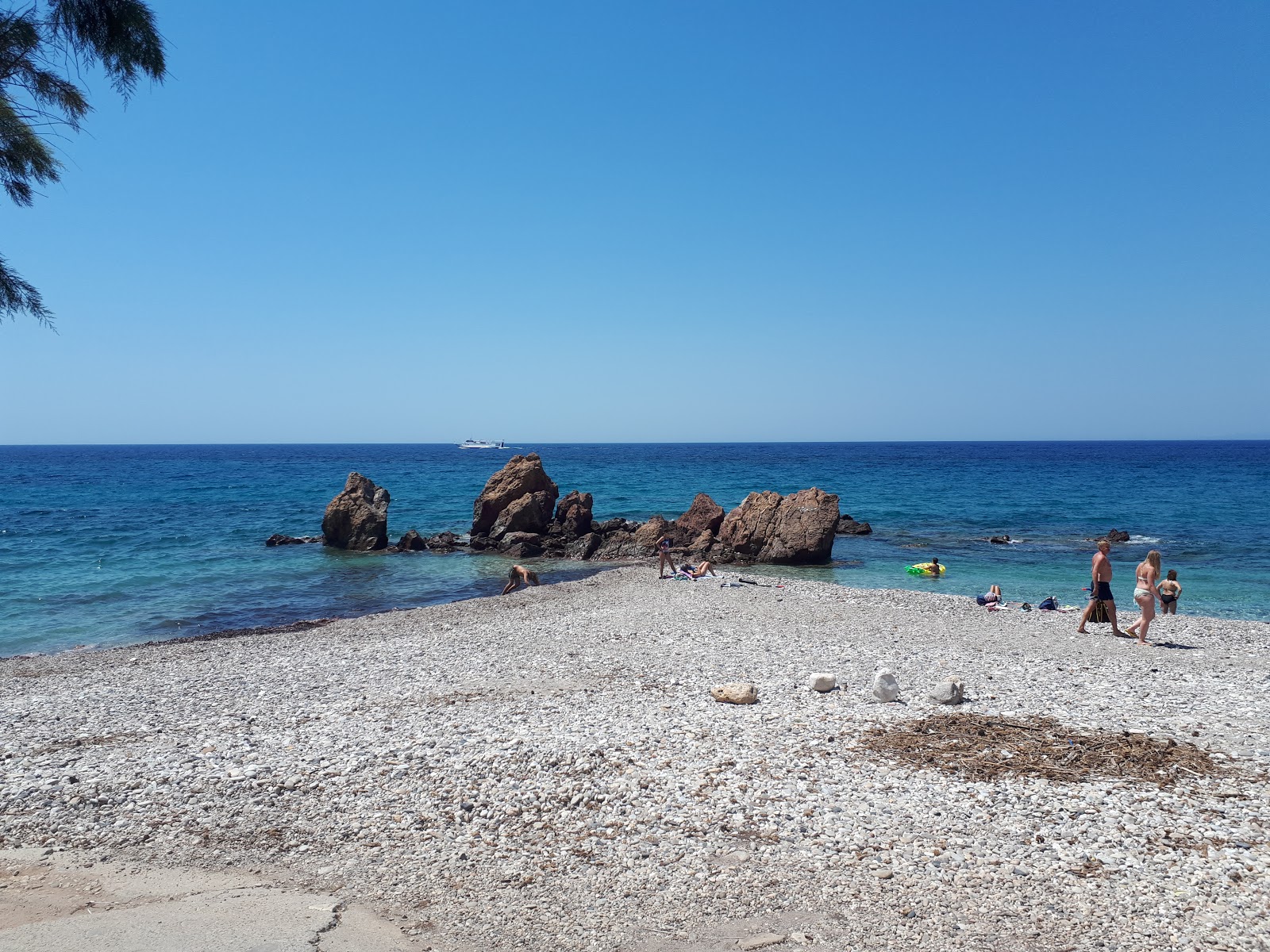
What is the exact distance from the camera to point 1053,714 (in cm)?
1066

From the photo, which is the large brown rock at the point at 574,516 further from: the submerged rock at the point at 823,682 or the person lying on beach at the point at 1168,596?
the submerged rock at the point at 823,682

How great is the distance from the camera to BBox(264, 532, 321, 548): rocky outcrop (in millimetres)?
37594

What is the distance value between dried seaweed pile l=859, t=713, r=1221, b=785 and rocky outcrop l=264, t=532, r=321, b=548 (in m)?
34.2

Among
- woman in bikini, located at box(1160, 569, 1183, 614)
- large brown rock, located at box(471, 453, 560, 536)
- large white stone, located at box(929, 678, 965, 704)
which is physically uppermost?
large brown rock, located at box(471, 453, 560, 536)

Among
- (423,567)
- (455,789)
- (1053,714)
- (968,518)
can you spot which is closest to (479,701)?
(455,789)

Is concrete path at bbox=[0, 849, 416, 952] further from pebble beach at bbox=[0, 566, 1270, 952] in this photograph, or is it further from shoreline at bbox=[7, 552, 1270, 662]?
shoreline at bbox=[7, 552, 1270, 662]

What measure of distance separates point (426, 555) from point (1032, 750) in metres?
30.1

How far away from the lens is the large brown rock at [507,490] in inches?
1522

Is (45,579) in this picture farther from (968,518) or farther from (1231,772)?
(968,518)

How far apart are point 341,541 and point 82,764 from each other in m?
28.7

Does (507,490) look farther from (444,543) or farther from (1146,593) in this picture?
(1146,593)

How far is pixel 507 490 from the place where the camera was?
38.8m

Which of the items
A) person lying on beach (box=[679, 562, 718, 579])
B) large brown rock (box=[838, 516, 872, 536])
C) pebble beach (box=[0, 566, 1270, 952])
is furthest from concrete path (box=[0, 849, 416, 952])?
large brown rock (box=[838, 516, 872, 536])

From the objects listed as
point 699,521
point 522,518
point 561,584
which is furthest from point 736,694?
point 522,518
